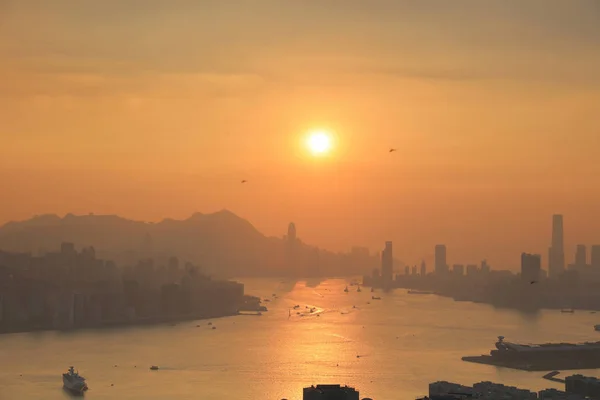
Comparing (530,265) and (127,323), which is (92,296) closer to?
(127,323)

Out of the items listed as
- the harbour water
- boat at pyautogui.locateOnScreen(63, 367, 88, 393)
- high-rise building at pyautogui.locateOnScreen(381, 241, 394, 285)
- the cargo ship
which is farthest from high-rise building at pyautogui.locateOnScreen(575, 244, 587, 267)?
boat at pyautogui.locateOnScreen(63, 367, 88, 393)

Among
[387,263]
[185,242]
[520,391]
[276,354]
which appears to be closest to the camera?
[520,391]

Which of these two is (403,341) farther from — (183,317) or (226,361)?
(183,317)

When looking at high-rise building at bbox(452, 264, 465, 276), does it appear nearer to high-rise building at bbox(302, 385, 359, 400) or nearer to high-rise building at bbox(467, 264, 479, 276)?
high-rise building at bbox(467, 264, 479, 276)

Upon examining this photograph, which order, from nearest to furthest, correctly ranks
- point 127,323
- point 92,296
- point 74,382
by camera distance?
point 74,382, point 127,323, point 92,296

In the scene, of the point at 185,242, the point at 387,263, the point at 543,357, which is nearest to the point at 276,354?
the point at 543,357

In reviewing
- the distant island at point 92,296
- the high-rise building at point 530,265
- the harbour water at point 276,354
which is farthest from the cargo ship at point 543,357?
the high-rise building at point 530,265

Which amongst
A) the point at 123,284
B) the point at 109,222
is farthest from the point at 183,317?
the point at 109,222

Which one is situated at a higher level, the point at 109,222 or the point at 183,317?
the point at 109,222
